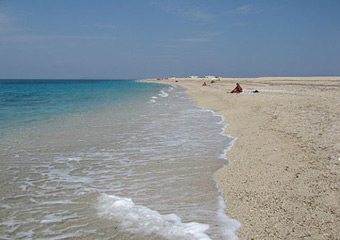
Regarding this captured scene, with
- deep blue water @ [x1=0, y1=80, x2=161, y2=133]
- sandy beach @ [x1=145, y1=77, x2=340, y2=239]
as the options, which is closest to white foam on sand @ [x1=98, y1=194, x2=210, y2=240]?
sandy beach @ [x1=145, y1=77, x2=340, y2=239]

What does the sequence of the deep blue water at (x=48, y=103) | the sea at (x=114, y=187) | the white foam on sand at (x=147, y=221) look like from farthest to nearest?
the deep blue water at (x=48, y=103) → the sea at (x=114, y=187) → the white foam on sand at (x=147, y=221)

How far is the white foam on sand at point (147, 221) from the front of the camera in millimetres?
2973

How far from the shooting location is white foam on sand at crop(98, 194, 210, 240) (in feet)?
9.75

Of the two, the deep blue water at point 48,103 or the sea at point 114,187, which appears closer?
the sea at point 114,187

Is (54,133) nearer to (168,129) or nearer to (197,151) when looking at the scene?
(168,129)

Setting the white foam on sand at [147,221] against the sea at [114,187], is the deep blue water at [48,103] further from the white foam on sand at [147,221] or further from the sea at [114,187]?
the white foam on sand at [147,221]

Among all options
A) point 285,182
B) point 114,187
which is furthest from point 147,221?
point 285,182

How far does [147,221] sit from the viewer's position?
3260 mm

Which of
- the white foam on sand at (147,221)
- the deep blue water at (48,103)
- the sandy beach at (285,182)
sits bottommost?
the white foam on sand at (147,221)

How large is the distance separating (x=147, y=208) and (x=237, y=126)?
259 inches

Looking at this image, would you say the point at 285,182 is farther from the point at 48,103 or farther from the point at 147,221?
the point at 48,103

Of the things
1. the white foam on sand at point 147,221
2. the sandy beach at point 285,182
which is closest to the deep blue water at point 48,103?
the white foam on sand at point 147,221

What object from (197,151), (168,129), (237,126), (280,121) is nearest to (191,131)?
(168,129)

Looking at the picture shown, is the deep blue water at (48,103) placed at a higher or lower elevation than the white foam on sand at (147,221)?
higher
